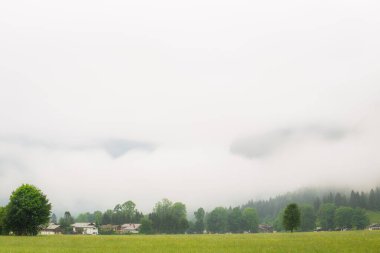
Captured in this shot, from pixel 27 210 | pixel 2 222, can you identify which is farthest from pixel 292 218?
pixel 2 222

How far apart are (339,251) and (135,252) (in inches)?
676

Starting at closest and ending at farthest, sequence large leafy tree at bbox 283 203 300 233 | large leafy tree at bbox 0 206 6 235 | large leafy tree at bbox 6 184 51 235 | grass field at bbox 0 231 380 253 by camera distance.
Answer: grass field at bbox 0 231 380 253, large leafy tree at bbox 6 184 51 235, large leafy tree at bbox 0 206 6 235, large leafy tree at bbox 283 203 300 233

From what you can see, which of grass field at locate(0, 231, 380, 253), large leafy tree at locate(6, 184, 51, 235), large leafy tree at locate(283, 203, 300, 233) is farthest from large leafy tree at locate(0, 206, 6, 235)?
large leafy tree at locate(283, 203, 300, 233)

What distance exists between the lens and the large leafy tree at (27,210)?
85.8 meters

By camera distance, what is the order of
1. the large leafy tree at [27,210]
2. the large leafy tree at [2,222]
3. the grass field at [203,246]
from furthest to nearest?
1. the large leafy tree at [2,222]
2. the large leafy tree at [27,210]
3. the grass field at [203,246]

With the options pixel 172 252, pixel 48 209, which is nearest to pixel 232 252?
pixel 172 252

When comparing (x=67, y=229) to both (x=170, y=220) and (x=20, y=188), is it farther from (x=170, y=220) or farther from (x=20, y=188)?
(x=20, y=188)

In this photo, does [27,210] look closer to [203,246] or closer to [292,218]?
[203,246]

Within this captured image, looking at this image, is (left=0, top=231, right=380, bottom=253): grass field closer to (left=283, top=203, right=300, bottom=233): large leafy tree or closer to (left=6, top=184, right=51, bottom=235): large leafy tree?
(left=6, top=184, right=51, bottom=235): large leafy tree

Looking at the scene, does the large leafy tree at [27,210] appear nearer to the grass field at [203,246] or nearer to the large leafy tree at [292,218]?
the grass field at [203,246]

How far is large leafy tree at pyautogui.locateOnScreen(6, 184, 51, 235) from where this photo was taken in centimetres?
8575

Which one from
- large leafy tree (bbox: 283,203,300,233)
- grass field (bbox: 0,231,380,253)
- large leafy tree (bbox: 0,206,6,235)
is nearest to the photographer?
grass field (bbox: 0,231,380,253)

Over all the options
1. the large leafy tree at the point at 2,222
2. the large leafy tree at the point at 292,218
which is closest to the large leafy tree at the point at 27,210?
the large leafy tree at the point at 2,222

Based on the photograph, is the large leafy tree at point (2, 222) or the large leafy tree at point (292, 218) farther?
the large leafy tree at point (292, 218)
